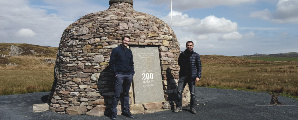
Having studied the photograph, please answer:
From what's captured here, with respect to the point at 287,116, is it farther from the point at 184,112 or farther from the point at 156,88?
the point at 156,88

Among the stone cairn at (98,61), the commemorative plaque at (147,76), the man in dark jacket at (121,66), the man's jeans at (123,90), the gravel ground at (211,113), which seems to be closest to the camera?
the man in dark jacket at (121,66)

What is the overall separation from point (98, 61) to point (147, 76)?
71.7 inches

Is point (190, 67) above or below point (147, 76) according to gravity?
above

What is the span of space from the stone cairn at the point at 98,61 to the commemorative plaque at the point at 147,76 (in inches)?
7.7

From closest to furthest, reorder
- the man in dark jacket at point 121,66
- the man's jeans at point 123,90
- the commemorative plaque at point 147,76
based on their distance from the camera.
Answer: the man in dark jacket at point 121,66 → the man's jeans at point 123,90 → the commemorative plaque at point 147,76

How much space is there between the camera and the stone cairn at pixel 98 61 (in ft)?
23.5

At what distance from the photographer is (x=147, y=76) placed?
7.64 metres

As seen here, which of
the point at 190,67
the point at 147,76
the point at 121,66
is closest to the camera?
the point at 121,66

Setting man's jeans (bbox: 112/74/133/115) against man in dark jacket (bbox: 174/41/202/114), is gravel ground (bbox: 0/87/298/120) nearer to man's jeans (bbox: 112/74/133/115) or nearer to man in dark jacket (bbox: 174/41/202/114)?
man's jeans (bbox: 112/74/133/115)

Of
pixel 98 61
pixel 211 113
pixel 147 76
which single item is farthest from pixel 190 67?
pixel 98 61

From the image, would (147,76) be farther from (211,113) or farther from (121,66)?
(211,113)

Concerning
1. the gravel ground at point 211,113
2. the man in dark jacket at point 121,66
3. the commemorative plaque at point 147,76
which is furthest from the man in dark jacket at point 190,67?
the man in dark jacket at point 121,66

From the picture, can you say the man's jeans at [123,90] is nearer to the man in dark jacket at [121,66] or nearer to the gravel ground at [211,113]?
the man in dark jacket at [121,66]

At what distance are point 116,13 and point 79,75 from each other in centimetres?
274
